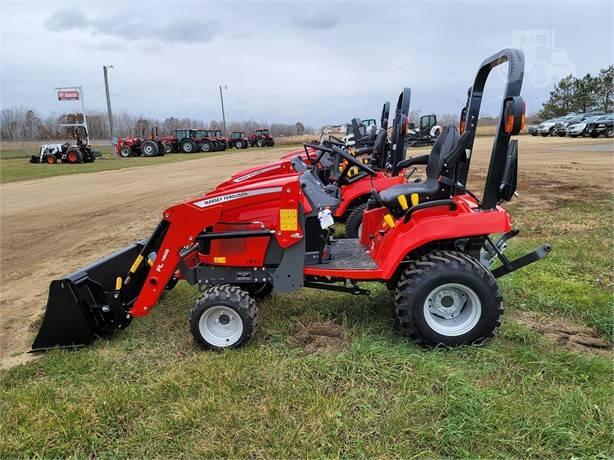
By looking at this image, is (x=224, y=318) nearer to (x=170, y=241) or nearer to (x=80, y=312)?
(x=170, y=241)

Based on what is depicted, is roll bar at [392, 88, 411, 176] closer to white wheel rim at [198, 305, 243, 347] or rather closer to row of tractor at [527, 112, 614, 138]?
white wheel rim at [198, 305, 243, 347]

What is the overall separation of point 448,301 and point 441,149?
128cm

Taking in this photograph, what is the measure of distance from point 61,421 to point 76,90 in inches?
1605

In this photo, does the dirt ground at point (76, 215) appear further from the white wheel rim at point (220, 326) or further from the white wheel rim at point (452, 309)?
the white wheel rim at point (452, 309)

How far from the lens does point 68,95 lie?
124 ft

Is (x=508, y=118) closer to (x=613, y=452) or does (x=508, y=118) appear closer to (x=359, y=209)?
(x=613, y=452)

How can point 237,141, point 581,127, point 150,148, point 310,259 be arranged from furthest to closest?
1. point 237,141
2. point 150,148
3. point 581,127
4. point 310,259

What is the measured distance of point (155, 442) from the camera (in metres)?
2.42

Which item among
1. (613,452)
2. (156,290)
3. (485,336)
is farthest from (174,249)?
(613,452)

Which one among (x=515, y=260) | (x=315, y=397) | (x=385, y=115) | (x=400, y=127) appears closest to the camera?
(x=315, y=397)

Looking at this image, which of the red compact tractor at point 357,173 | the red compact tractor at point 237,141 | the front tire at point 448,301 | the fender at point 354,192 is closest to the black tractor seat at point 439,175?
the front tire at point 448,301

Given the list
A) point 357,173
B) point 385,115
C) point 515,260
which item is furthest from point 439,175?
point 385,115

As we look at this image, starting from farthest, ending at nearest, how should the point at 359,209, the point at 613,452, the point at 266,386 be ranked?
1. the point at 359,209
2. the point at 266,386
3. the point at 613,452

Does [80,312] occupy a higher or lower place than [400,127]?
lower
